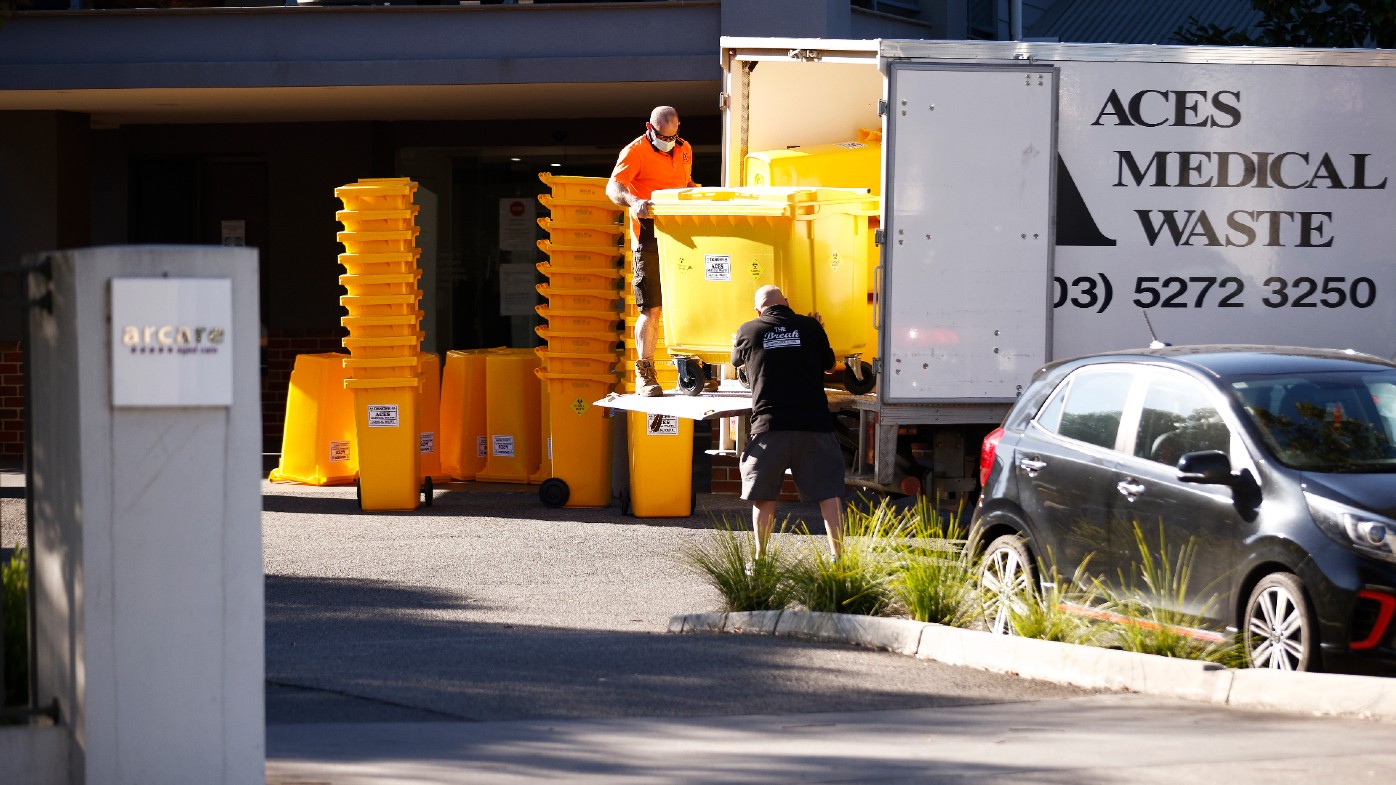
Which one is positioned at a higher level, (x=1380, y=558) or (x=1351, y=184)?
(x=1351, y=184)

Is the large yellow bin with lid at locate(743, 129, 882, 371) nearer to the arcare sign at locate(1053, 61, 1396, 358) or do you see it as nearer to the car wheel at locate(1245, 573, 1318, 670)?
the arcare sign at locate(1053, 61, 1396, 358)

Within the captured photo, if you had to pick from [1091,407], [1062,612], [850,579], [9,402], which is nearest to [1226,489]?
[1062,612]

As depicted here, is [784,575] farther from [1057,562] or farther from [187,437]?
[187,437]

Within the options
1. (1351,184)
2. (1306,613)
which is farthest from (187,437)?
(1351,184)

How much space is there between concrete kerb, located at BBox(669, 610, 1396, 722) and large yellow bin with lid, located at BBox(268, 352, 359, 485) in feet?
24.5

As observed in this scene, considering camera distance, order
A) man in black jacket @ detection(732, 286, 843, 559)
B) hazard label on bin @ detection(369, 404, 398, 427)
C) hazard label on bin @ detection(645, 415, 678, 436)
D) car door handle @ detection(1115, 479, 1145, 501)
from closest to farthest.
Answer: car door handle @ detection(1115, 479, 1145, 501) < man in black jacket @ detection(732, 286, 843, 559) < hazard label on bin @ detection(645, 415, 678, 436) < hazard label on bin @ detection(369, 404, 398, 427)

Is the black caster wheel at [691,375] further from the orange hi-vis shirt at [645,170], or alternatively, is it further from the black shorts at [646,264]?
the orange hi-vis shirt at [645,170]

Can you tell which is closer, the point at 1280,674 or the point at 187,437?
the point at 187,437

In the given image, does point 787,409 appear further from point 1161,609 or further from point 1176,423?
point 1161,609

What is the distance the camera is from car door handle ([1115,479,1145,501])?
810 cm

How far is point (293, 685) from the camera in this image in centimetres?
718

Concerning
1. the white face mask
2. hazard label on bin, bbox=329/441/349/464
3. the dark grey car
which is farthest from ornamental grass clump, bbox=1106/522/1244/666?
hazard label on bin, bbox=329/441/349/464

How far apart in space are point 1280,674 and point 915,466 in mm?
4970

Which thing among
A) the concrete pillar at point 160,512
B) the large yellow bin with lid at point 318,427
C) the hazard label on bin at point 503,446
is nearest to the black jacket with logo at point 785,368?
the hazard label on bin at point 503,446
